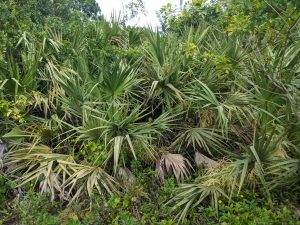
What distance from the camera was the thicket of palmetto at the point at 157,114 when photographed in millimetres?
4359

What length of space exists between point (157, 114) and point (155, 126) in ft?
2.84

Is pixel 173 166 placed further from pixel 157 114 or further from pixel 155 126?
pixel 157 114

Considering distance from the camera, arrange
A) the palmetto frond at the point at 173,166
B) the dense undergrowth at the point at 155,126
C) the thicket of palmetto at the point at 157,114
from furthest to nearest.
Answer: the palmetto frond at the point at 173,166
the thicket of palmetto at the point at 157,114
the dense undergrowth at the point at 155,126

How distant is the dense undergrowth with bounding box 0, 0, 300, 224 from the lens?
165 inches

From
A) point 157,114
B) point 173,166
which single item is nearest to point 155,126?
point 173,166

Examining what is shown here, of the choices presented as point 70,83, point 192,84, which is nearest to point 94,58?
point 70,83

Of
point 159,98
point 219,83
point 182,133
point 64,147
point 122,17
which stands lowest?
point 64,147

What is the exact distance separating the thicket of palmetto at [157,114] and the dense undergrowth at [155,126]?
20 millimetres

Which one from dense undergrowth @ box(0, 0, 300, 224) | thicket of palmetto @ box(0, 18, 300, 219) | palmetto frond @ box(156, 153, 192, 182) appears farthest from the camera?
palmetto frond @ box(156, 153, 192, 182)

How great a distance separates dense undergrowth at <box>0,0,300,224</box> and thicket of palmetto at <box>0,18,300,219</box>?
20mm

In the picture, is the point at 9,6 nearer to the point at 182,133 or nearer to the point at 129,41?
the point at 129,41

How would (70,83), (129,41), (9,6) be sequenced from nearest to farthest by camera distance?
(70,83), (9,6), (129,41)

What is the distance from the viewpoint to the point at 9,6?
6.68 m

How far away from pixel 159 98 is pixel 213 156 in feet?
4.41
